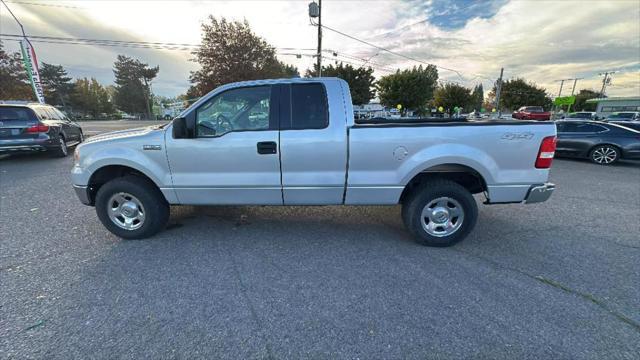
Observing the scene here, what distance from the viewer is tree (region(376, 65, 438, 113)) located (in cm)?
3703

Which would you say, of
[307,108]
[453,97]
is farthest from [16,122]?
[453,97]

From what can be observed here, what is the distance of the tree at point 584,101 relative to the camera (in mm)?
66125

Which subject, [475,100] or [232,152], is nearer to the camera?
[232,152]

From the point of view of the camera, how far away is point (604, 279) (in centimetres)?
273

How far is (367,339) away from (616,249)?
3572mm

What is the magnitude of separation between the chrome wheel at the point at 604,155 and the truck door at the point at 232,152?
10.9 meters

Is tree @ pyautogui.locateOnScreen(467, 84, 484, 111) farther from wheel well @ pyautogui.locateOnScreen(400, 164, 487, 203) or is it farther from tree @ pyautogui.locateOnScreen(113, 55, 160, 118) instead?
tree @ pyautogui.locateOnScreen(113, 55, 160, 118)

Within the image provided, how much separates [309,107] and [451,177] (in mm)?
2026

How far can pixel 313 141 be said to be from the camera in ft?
10.2

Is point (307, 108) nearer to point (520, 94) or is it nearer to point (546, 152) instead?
point (546, 152)

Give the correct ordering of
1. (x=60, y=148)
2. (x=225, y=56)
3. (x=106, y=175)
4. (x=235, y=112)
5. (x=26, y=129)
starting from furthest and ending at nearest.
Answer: (x=225, y=56)
(x=60, y=148)
(x=26, y=129)
(x=106, y=175)
(x=235, y=112)

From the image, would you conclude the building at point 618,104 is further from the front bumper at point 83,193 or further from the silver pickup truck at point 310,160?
the front bumper at point 83,193

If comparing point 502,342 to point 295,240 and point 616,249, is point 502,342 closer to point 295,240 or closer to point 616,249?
point 295,240

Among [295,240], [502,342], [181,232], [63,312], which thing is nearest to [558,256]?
[502,342]
